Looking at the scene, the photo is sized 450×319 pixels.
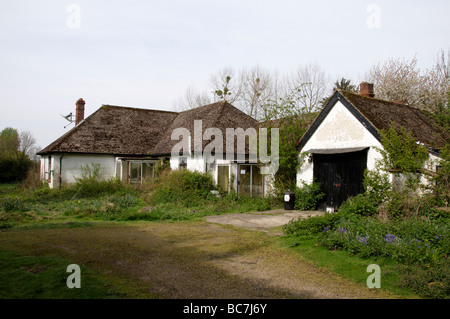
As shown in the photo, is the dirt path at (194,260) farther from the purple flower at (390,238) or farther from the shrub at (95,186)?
the shrub at (95,186)

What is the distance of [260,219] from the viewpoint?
13039 millimetres

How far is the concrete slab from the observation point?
1174 cm

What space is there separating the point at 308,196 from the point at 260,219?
3.29m

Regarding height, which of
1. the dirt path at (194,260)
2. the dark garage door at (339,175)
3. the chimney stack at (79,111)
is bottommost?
the dirt path at (194,260)

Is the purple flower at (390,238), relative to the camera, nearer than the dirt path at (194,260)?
No

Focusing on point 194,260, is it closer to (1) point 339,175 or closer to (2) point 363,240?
(2) point 363,240

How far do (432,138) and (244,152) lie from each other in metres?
9.23

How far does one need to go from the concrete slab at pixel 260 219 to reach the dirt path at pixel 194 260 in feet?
3.23

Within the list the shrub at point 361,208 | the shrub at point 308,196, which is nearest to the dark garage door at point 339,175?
the shrub at point 308,196

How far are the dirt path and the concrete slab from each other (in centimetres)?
99

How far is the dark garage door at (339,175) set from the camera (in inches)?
543

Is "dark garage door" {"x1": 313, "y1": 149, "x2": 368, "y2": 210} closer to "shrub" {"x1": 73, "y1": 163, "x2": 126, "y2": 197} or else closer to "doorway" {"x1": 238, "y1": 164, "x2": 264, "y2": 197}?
"doorway" {"x1": 238, "y1": 164, "x2": 264, "y2": 197}
